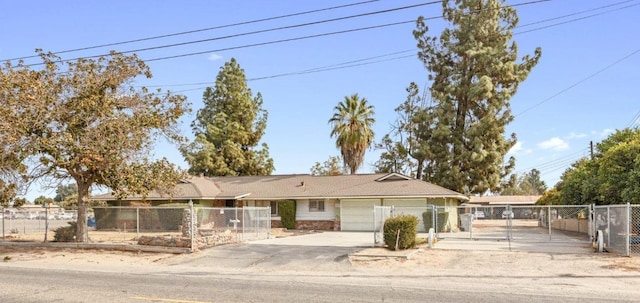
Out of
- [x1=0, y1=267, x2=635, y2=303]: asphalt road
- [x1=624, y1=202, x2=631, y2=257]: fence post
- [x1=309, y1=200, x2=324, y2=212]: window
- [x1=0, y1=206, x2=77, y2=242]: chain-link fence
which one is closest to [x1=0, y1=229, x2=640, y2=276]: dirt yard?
[x1=624, y1=202, x2=631, y2=257]: fence post

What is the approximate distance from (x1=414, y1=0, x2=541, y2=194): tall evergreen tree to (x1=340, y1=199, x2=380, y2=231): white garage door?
12.6 metres

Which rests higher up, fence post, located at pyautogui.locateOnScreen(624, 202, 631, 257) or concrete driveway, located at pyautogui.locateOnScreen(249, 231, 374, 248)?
fence post, located at pyautogui.locateOnScreen(624, 202, 631, 257)

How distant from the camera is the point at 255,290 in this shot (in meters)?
11.5

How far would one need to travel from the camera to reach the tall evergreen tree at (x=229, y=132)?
5038 cm

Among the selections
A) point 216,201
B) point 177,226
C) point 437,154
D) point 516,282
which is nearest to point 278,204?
point 216,201

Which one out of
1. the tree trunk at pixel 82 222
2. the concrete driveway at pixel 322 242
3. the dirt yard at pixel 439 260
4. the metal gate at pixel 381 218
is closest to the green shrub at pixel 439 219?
the concrete driveway at pixel 322 242

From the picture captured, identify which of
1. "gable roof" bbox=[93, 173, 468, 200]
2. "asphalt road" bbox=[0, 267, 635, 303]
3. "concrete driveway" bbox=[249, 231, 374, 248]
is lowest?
"concrete driveway" bbox=[249, 231, 374, 248]

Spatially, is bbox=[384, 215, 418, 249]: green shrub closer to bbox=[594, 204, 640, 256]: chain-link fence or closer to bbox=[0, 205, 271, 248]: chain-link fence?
bbox=[594, 204, 640, 256]: chain-link fence

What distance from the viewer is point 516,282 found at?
42.5 ft

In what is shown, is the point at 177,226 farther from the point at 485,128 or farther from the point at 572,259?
the point at 485,128

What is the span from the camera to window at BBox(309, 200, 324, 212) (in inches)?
1465

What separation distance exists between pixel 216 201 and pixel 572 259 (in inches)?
1049

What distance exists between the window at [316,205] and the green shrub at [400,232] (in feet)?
59.6

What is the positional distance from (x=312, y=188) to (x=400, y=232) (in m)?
19.7
